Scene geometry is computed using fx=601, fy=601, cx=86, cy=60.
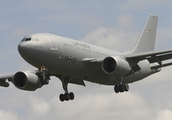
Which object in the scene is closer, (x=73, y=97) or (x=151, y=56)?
(x=151, y=56)

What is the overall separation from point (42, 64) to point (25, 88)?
24.0 feet

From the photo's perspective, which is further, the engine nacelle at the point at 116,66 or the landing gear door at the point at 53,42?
the engine nacelle at the point at 116,66

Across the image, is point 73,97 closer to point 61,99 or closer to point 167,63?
point 61,99

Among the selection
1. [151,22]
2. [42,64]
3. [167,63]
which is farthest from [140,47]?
[42,64]

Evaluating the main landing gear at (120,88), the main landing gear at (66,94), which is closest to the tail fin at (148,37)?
the main landing gear at (120,88)

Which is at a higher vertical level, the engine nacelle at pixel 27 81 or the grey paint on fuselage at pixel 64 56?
the grey paint on fuselage at pixel 64 56

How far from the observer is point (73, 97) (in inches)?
2469

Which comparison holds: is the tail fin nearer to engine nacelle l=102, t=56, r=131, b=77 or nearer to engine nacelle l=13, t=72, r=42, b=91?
engine nacelle l=102, t=56, r=131, b=77

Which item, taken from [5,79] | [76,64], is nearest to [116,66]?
[76,64]

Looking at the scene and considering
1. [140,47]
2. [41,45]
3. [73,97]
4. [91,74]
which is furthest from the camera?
[140,47]

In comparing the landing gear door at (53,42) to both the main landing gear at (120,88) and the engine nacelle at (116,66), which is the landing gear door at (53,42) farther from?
the main landing gear at (120,88)

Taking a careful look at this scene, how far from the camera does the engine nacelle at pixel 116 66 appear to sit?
56.1m

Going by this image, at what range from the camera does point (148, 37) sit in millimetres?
70312

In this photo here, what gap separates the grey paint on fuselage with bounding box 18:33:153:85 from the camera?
5328 centimetres
